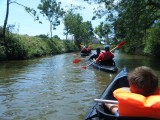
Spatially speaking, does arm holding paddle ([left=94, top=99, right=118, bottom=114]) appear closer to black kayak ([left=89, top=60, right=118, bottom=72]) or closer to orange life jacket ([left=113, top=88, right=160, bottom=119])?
orange life jacket ([left=113, top=88, right=160, bottom=119])

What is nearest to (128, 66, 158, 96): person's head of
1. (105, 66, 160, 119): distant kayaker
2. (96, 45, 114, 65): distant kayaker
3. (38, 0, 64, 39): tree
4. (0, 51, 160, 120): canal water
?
(105, 66, 160, 119): distant kayaker

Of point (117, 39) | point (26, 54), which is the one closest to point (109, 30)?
point (117, 39)

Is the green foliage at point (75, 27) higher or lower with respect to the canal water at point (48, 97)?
higher

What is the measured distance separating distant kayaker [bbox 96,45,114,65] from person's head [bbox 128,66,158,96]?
44.8 ft

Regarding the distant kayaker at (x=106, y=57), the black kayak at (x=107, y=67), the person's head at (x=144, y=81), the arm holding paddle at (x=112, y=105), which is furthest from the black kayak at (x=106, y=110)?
the distant kayaker at (x=106, y=57)

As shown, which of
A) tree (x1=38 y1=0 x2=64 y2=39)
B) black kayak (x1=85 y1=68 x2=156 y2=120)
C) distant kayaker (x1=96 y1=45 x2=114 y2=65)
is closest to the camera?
black kayak (x1=85 y1=68 x2=156 y2=120)

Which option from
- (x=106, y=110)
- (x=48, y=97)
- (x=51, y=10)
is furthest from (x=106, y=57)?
(x=51, y=10)

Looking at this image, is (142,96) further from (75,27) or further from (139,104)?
(75,27)

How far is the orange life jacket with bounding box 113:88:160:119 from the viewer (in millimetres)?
3811

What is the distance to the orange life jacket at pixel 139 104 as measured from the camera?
3811mm

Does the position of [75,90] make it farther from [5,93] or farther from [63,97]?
[5,93]

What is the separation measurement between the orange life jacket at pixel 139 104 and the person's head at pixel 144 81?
82 mm

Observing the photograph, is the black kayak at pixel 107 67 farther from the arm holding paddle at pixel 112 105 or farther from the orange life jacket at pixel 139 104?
the orange life jacket at pixel 139 104

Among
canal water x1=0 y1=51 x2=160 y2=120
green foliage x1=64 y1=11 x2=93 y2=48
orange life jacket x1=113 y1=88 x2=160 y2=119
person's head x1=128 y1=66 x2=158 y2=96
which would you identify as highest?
green foliage x1=64 y1=11 x2=93 y2=48
